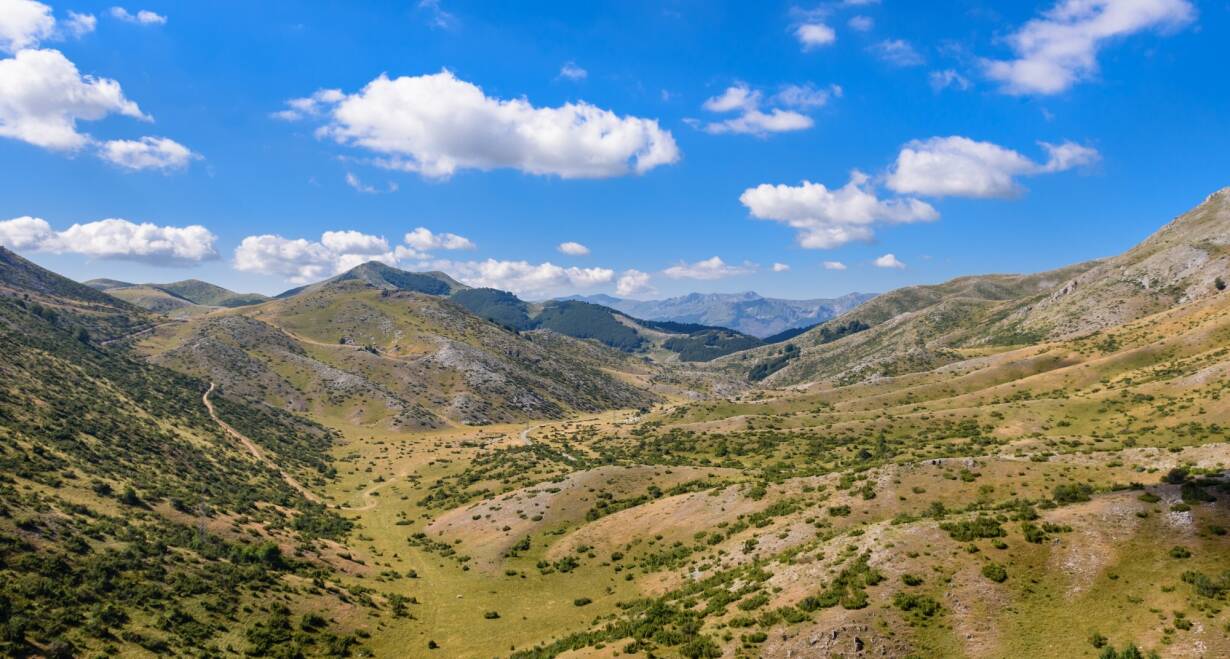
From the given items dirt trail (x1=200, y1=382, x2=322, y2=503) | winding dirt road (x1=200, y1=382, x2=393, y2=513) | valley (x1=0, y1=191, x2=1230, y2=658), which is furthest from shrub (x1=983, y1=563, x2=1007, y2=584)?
dirt trail (x1=200, y1=382, x2=322, y2=503)

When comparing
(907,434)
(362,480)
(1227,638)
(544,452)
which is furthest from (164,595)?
(907,434)

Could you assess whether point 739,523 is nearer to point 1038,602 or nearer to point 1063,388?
point 1038,602

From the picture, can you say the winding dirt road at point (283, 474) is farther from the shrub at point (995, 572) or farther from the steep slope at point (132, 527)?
the shrub at point (995, 572)

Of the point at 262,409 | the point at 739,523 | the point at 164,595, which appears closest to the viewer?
the point at 164,595

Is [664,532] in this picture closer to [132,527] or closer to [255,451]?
[132,527]

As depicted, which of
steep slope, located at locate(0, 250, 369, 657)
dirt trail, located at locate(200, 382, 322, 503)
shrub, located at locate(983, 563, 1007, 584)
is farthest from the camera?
dirt trail, located at locate(200, 382, 322, 503)

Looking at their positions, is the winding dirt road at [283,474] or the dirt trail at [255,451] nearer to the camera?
the winding dirt road at [283,474]

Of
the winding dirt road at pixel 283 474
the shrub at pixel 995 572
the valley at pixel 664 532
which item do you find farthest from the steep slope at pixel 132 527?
the shrub at pixel 995 572

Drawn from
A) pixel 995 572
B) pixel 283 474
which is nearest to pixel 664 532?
pixel 995 572

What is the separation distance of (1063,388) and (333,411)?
648ft

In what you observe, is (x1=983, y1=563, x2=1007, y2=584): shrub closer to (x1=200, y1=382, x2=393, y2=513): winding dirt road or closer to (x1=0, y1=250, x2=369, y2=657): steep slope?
(x1=0, y1=250, x2=369, y2=657): steep slope

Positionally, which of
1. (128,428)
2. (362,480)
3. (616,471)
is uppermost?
(128,428)

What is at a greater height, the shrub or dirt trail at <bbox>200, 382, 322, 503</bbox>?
the shrub

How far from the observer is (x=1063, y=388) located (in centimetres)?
11656
